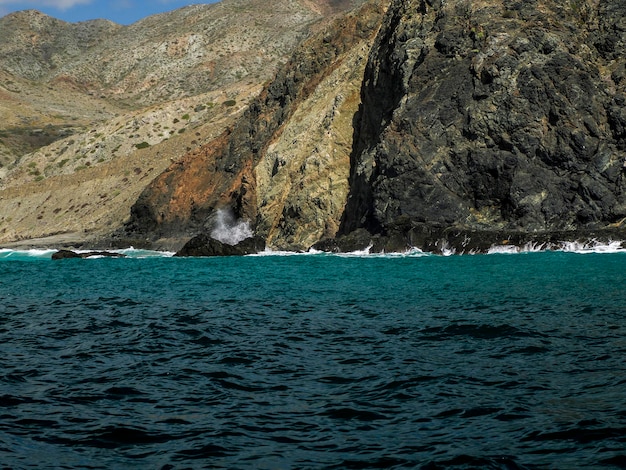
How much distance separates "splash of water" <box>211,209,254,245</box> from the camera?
237 feet

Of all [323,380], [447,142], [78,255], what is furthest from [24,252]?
[323,380]

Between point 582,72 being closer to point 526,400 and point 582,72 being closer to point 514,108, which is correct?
point 514,108

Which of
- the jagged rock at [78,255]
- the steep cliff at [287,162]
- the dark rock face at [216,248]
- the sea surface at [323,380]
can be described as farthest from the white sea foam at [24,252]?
the sea surface at [323,380]

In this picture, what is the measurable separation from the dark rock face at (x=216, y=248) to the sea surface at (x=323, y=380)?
109ft

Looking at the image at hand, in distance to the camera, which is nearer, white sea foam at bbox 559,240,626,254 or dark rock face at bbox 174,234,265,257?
white sea foam at bbox 559,240,626,254

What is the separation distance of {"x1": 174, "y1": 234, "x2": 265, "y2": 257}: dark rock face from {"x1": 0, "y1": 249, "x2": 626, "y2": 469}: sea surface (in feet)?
→ 109

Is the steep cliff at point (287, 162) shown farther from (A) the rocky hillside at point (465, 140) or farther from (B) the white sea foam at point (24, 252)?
(B) the white sea foam at point (24, 252)

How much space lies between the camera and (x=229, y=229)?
74.4 meters

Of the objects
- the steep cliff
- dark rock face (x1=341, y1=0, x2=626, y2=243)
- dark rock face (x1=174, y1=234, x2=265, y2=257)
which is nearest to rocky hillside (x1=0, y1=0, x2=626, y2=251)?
dark rock face (x1=341, y1=0, x2=626, y2=243)

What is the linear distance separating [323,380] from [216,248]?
160 feet

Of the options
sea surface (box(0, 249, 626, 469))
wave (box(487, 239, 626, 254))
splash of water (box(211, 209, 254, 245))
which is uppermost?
splash of water (box(211, 209, 254, 245))

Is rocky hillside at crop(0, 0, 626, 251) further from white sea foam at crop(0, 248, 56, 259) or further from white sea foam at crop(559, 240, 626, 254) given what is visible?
white sea foam at crop(0, 248, 56, 259)

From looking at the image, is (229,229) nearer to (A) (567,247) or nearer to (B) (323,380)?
(A) (567,247)

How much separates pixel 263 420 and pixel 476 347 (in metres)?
6.44
